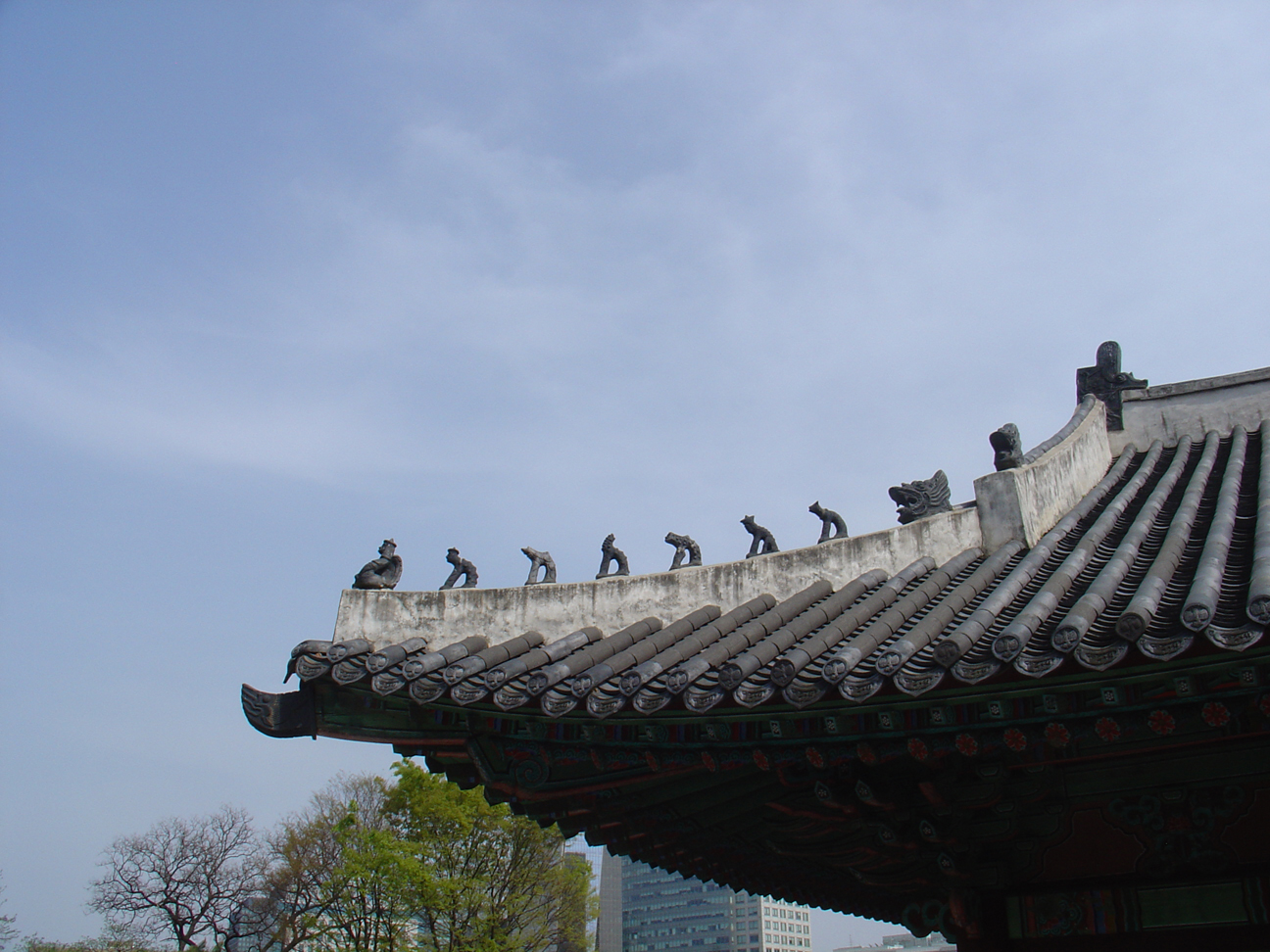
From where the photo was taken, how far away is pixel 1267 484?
6734 millimetres

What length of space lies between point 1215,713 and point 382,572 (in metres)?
5.16

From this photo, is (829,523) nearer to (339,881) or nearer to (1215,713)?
(1215,713)

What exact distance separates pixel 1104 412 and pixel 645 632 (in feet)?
21.2

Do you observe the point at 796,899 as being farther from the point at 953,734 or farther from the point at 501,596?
the point at 953,734

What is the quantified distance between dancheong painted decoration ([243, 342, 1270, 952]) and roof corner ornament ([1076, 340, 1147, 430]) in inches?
114

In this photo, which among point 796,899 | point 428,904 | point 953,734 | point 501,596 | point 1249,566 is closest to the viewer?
point 953,734

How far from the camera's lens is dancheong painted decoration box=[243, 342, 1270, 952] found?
4.25m

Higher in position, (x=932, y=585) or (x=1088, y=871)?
(x=932, y=585)

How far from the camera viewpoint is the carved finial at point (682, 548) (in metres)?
7.22

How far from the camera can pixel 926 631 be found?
196 inches

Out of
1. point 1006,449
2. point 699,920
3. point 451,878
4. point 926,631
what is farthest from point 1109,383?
point 699,920

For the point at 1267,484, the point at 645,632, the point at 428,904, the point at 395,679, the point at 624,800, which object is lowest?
the point at 428,904

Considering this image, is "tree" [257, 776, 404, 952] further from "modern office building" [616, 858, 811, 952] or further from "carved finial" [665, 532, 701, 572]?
"modern office building" [616, 858, 811, 952]

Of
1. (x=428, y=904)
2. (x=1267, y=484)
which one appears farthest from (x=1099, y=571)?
(x=428, y=904)
